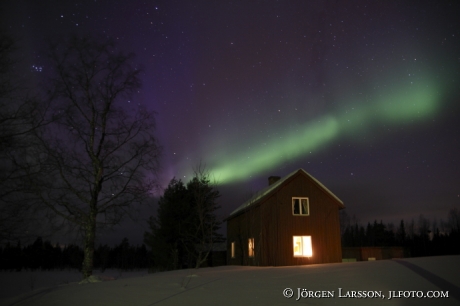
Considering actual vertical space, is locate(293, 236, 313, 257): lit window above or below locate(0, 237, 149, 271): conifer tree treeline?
above

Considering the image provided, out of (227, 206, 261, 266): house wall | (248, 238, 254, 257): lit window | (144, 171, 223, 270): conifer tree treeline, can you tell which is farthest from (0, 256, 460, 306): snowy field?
(144, 171, 223, 270): conifer tree treeline

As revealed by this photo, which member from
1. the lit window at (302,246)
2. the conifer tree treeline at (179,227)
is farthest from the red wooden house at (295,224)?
the conifer tree treeline at (179,227)

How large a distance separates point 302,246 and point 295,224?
1830 mm

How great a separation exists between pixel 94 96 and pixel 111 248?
10443 centimetres

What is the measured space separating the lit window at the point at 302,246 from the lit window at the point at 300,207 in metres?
1.86

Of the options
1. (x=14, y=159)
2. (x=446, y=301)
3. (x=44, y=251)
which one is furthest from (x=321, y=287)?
(x=44, y=251)

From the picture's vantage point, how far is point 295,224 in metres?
26.4

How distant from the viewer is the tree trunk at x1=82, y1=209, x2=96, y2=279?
1798cm

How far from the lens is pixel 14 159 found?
432 inches

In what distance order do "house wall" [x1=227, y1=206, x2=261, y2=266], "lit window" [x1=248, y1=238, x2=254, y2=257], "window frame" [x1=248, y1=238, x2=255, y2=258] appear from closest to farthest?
"house wall" [x1=227, y1=206, x2=261, y2=266]
"window frame" [x1=248, y1=238, x2=255, y2=258]
"lit window" [x1=248, y1=238, x2=254, y2=257]

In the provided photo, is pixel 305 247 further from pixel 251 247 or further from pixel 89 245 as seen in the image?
pixel 89 245

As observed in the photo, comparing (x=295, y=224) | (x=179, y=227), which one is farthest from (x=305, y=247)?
(x=179, y=227)

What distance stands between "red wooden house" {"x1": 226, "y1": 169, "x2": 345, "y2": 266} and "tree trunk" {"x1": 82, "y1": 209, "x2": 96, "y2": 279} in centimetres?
1217

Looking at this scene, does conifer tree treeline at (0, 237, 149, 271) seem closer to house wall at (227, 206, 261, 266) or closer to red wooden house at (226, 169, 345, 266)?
house wall at (227, 206, 261, 266)
